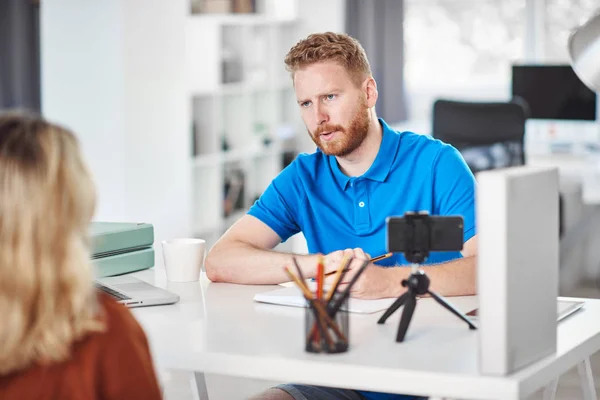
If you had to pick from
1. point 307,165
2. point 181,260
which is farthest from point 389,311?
point 307,165

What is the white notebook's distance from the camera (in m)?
1.87

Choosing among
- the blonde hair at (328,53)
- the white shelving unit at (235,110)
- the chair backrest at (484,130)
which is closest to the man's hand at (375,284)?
the blonde hair at (328,53)

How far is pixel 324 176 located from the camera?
7.92 feet

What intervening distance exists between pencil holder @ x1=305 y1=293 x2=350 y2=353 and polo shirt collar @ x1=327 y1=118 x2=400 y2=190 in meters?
0.81

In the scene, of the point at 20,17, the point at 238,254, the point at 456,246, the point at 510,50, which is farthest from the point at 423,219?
the point at 510,50

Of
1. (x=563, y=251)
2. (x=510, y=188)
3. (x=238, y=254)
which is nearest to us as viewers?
(x=510, y=188)

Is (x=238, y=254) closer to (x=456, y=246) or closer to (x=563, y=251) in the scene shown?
(x=456, y=246)

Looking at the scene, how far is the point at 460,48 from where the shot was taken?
7020mm

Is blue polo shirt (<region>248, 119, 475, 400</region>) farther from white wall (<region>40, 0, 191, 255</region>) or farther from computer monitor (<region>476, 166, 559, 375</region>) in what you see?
white wall (<region>40, 0, 191, 255</region>)

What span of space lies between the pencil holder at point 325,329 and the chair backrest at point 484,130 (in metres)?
3.50

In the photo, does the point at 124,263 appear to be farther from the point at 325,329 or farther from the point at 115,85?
the point at 115,85

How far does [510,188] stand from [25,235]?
688 mm

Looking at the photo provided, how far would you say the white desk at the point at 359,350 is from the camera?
1454 mm

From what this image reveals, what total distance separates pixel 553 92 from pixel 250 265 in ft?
13.5
